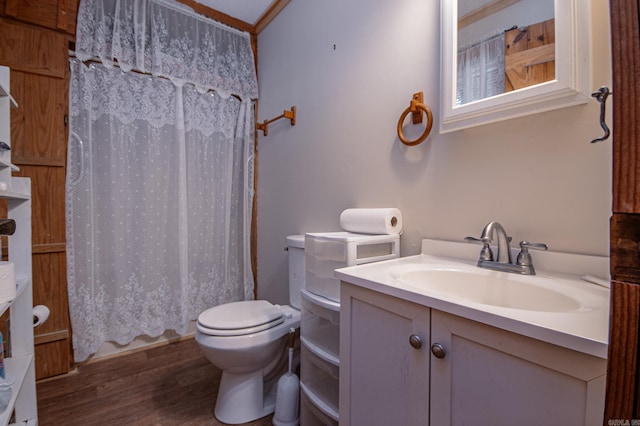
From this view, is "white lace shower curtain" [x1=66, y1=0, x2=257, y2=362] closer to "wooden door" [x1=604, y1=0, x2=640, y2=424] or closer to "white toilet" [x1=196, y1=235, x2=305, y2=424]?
"white toilet" [x1=196, y1=235, x2=305, y2=424]

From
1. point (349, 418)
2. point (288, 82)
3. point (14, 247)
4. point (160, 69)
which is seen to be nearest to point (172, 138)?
point (160, 69)

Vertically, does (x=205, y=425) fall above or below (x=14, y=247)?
below

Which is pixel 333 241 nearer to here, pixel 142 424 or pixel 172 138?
pixel 142 424

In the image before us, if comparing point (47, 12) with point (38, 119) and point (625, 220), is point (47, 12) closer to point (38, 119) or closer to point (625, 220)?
point (38, 119)

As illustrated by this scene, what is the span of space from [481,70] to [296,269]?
1325mm

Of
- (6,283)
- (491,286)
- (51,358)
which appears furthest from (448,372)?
(51,358)

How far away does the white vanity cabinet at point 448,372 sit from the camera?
1.66 feet

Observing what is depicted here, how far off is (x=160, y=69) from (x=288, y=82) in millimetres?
878

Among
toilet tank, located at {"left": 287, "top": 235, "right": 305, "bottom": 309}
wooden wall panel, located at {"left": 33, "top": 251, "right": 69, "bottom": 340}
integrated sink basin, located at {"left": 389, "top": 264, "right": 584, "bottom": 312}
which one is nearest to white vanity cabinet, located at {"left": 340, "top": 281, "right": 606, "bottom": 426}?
integrated sink basin, located at {"left": 389, "top": 264, "right": 584, "bottom": 312}

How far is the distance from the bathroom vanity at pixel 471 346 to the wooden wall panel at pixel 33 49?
2.14 meters

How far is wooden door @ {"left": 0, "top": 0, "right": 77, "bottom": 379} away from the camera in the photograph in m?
1.66

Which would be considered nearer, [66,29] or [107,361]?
[66,29]

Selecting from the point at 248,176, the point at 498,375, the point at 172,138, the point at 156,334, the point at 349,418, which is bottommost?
the point at 156,334

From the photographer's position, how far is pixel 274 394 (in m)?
1.58
